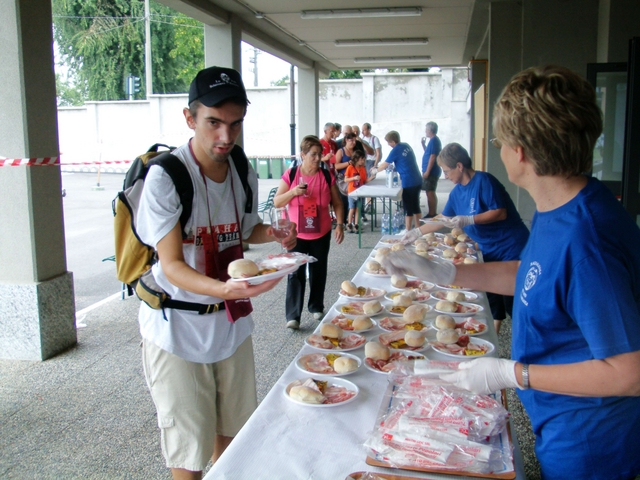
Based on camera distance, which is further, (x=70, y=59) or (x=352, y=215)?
(x=70, y=59)

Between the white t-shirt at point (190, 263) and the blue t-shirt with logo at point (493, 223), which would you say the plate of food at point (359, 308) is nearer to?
the white t-shirt at point (190, 263)

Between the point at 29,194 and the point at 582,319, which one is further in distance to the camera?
the point at 29,194

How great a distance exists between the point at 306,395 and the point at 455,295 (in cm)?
147

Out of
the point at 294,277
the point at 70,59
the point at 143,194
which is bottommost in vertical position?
the point at 294,277

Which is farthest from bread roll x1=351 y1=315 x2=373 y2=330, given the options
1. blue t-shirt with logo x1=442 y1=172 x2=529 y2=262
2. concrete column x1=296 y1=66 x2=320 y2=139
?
concrete column x1=296 y1=66 x2=320 y2=139

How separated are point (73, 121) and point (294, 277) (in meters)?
25.0

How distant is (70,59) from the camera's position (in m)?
32.2

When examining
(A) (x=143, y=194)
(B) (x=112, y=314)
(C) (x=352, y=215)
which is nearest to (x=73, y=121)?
(C) (x=352, y=215)

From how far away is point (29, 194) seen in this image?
4.20 metres

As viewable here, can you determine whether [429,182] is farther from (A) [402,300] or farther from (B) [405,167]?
(A) [402,300]

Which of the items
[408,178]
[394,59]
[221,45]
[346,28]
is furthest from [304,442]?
[394,59]

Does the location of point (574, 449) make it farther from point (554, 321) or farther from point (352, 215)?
point (352, 215)

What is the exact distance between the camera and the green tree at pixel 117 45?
31.0 metres

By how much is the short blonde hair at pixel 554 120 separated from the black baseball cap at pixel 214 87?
0.91 metres
